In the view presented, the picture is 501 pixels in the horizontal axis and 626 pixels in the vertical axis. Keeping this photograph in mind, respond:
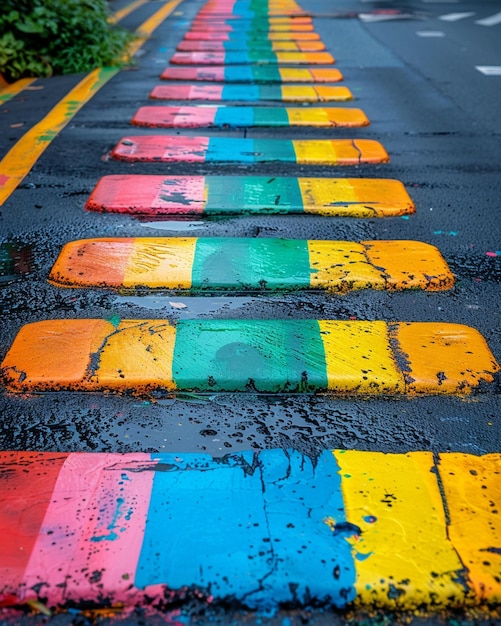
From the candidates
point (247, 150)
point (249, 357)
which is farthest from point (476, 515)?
point (247, 150)

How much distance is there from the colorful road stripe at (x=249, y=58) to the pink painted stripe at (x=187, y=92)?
1010 millimetres

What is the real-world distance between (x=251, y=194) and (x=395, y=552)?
6.28ft

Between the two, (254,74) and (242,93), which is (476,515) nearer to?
(242,93)

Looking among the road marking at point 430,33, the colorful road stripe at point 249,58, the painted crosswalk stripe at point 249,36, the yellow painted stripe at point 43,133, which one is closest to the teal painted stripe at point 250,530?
the yellow painted stripe at point 43,133

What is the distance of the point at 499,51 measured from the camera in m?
6.20

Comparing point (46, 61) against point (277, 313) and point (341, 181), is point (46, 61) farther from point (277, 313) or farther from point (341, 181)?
point (277, 313)

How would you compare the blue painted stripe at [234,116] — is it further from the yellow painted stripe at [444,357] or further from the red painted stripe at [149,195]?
the yellow painted stripe at [444,357]

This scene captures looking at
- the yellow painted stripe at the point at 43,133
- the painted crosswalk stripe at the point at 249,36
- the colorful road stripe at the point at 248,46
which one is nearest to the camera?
the yellow painted stripe at the point at 43,133

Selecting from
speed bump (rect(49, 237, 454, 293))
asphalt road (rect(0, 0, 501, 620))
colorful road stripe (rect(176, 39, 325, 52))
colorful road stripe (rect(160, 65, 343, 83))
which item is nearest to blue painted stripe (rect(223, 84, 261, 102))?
colorful road stripe (rect(160, 65, 343, 83))

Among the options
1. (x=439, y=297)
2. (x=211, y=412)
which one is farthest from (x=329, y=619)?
(x=439, y=297)

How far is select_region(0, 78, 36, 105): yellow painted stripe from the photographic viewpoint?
4.42 meters

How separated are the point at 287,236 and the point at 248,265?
36 cm

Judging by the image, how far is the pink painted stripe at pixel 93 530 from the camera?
120 centimetres

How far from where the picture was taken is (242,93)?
14.8ft
